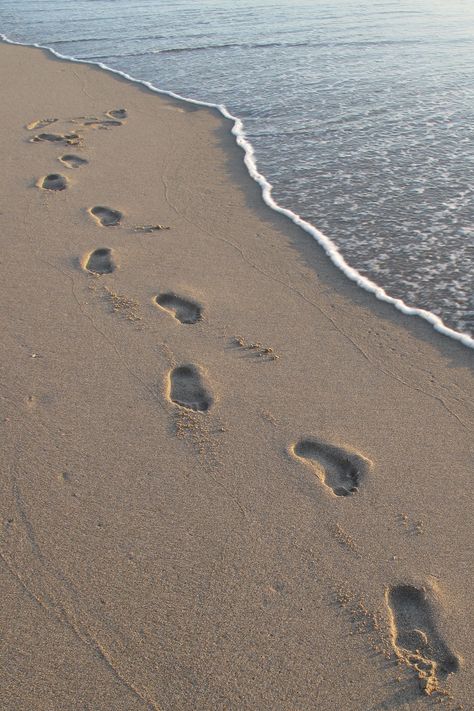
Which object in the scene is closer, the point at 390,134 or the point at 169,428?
the point at 169,428

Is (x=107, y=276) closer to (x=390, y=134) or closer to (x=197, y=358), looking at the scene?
(x=197, y=358)

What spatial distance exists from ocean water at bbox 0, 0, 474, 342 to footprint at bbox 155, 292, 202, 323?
4.43 feet

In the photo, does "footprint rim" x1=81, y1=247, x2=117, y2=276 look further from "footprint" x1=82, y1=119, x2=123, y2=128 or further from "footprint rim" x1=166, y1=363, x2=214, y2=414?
"footprint" x1=82, y1=119, x2=123, y2=128

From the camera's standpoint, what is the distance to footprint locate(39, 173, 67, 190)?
256 inches

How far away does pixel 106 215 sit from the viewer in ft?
19.7

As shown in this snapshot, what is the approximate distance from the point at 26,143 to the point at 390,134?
13.0 feet

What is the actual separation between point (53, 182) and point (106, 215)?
0.97 m

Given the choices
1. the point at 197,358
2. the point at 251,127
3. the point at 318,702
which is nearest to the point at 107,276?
the point at 197,358

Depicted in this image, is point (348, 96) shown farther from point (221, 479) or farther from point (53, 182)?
point (221, 479)

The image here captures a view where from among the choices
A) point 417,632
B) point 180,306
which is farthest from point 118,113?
point 417,632

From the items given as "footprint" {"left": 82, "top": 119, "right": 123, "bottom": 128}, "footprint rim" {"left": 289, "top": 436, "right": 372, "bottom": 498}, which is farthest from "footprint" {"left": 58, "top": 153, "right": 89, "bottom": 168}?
"footprint rim" {"left": 289, "top": 436, "right": 372, "bottom": 498}

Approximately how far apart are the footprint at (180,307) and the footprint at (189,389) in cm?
57

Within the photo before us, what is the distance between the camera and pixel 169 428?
142 inches

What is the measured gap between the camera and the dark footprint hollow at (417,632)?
8.31 ft
